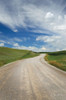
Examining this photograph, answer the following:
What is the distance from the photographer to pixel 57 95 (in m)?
5.12

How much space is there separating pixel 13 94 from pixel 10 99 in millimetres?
556

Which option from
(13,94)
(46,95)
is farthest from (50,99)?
(13,94)

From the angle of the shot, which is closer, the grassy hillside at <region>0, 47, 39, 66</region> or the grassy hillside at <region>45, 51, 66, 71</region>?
the grassy hillside at <region>45, 51, 66, 71</region>

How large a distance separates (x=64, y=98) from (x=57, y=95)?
394mm

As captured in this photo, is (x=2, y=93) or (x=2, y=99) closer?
(x=2, y=99)

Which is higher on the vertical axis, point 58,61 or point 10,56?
point 10,56

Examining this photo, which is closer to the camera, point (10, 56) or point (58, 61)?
point (58, 61)

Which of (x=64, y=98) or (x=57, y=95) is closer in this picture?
(x=64, y=98)

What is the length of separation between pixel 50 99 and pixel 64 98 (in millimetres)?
634

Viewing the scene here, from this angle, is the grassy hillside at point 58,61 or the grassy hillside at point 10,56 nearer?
the grassy hillside at point 58,61

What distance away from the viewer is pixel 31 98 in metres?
4.79

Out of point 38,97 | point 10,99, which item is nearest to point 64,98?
point 38,97

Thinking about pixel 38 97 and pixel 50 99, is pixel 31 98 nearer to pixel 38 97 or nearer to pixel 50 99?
pixel 38 97

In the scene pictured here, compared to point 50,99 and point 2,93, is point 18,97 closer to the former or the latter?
point 2,93
